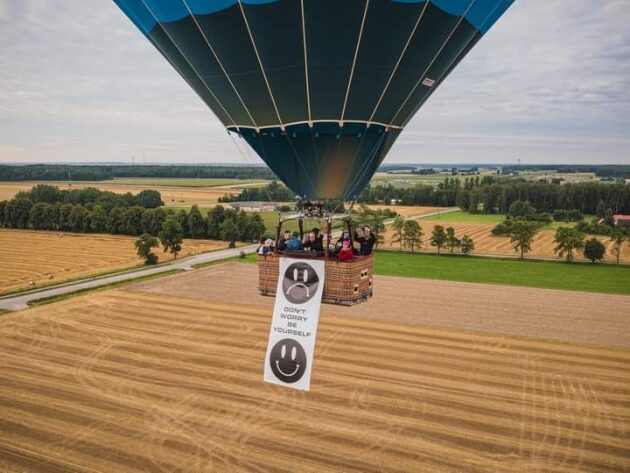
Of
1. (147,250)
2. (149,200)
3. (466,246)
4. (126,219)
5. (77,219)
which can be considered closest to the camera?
(147,250)

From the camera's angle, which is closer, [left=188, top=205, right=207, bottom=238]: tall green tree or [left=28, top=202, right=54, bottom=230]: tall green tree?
[left=188, top=205, right=207, bottom=238]: tall green tree

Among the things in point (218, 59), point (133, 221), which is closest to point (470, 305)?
point (218, 59)

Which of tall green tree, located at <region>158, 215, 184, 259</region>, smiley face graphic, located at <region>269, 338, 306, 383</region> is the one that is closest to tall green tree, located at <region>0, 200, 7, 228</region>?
tall green tree, located at <region>158, 215, 184, 259</region>

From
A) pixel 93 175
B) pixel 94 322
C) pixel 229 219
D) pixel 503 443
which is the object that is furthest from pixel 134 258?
pixel 93 175

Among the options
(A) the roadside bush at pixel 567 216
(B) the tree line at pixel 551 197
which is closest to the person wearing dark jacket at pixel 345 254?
(A) the roadside bush at pixel 567 216

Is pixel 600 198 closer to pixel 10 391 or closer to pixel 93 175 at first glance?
pixel 10 391

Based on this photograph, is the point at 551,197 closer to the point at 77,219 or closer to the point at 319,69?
the point at 77,219

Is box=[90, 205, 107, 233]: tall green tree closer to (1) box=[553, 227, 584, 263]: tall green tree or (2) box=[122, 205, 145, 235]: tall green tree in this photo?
(2) box=[122, 205, 145, 235]: tall green tree
